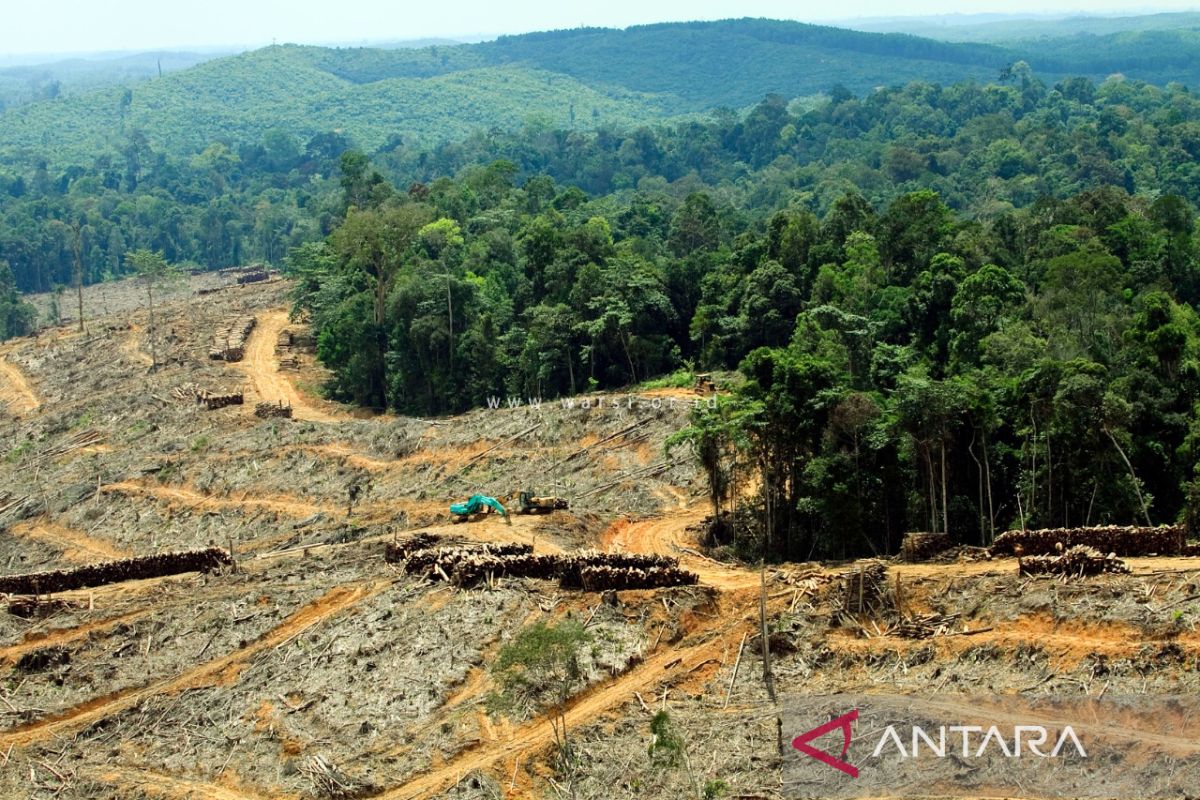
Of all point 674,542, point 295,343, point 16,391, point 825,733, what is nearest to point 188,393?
point 295,343

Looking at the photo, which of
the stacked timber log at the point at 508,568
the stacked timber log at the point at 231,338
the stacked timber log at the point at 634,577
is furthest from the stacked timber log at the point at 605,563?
the stacked timber log at the point at 231,338

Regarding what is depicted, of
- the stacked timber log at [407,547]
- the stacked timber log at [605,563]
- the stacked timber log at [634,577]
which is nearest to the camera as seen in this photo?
the stacked timber log at [634,577]

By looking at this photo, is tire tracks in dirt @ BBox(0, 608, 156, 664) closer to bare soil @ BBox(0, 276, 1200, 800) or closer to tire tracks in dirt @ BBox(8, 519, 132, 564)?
bare soil @ BBox(0, 276, 1200, 800)

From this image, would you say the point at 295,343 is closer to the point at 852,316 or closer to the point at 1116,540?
the point at 852,316

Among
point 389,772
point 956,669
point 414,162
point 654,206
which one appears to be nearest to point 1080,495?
point 956,669

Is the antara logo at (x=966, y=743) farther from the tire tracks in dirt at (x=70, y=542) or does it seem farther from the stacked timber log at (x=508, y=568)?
the tire tracks in dirt at (x=70, y=542)

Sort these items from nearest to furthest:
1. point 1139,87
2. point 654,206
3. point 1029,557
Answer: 1. point 1029,557
2. point 654,206
3. point 1139,87

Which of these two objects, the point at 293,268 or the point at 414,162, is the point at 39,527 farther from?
the point at 414,162
